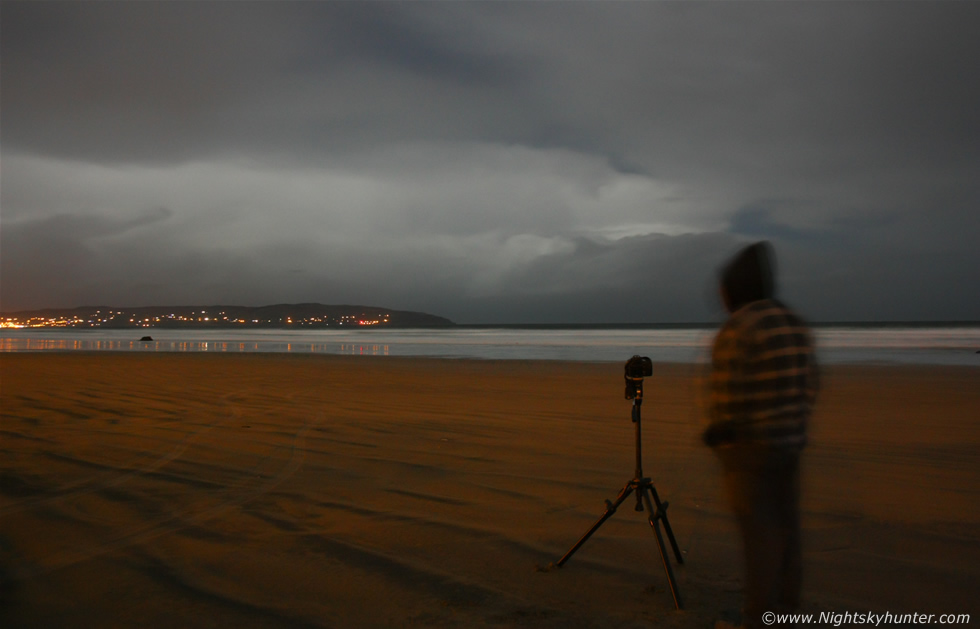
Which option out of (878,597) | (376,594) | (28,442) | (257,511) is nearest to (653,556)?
(878,597)

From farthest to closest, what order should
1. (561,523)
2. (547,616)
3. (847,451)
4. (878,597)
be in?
(847,451)
(561,523)
(878,597)
(547,616)

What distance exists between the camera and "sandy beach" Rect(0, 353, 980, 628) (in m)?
3.39

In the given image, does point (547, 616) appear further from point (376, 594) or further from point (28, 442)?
point (28, 442)

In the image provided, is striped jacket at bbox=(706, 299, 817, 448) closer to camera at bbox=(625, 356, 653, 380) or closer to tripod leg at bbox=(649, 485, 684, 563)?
camera at bbox=(625, 356, 653, 380)

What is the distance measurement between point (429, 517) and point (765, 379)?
2.98 metres

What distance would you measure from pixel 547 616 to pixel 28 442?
6930 millimetres

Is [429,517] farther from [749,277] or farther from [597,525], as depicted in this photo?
[749,277]

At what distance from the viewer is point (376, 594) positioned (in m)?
3.49

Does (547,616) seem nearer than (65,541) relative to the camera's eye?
Yes

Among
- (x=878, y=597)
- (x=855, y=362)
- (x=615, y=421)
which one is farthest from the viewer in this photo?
(x=855, y=362)

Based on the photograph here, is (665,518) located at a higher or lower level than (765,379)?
lower

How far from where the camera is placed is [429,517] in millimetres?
4789

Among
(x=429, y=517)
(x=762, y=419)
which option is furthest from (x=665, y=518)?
(x=429, y=517)

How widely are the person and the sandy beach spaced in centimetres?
50
